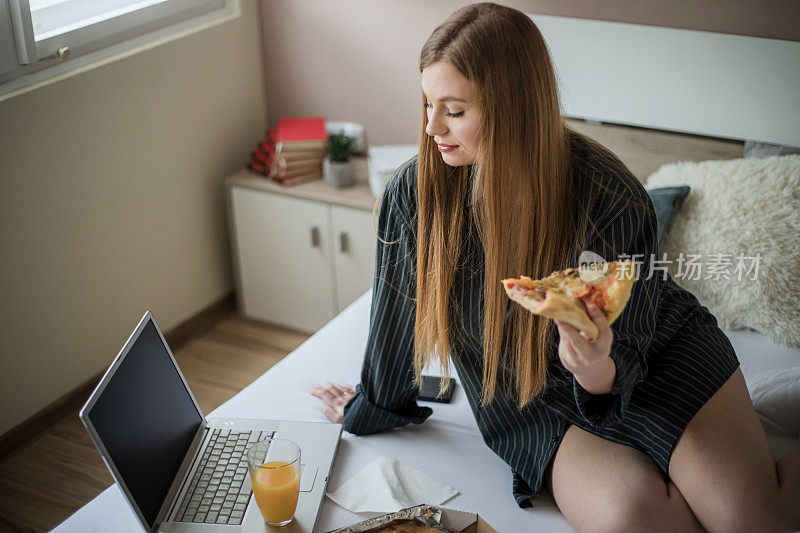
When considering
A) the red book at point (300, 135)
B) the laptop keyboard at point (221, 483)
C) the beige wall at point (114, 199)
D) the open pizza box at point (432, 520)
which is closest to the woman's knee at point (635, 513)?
the open pizza box at point (432, 520)

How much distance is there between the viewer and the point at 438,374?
2014mm

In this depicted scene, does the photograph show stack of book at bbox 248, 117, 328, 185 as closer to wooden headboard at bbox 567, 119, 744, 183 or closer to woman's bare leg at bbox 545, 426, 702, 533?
wooden headboard at bbox 567, 119, 744, 183

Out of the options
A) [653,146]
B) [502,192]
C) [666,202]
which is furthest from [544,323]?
[653,146]

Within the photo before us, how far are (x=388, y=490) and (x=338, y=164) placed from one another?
4.99ft

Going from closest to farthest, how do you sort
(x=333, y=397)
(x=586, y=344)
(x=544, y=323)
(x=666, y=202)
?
(x=586, y=344)
(x=544, y=323)
(x=333, y=397)
(x=666, y=202)

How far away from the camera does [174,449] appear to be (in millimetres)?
1508

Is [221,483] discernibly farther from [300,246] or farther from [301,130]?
[301,130]

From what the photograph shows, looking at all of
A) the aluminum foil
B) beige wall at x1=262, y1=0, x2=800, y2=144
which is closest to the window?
beige wall at x1=262, y1=0, x2=800, y2=144

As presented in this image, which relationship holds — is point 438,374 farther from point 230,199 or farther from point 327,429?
point 230,199

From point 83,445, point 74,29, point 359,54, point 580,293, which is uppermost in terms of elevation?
point 74,29

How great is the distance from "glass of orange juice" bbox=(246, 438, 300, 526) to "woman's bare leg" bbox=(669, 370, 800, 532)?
0.70m

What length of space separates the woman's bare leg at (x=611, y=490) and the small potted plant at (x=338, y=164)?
1506mm

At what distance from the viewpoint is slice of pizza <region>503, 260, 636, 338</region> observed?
117 centimetres

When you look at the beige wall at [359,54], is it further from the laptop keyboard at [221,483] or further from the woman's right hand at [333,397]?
the laptop keyboard at [221,483]
